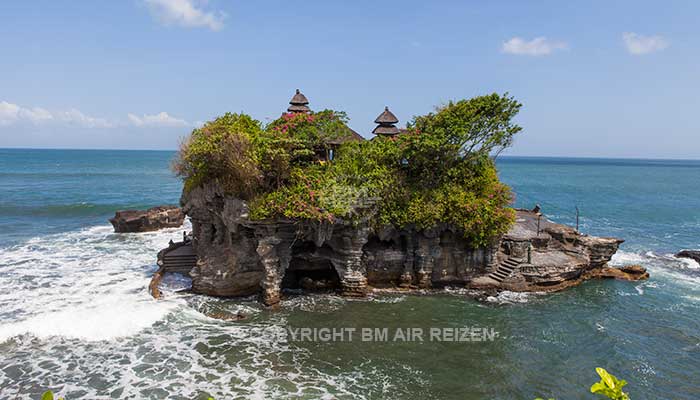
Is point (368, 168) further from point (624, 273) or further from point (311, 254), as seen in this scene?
point (624, 273)

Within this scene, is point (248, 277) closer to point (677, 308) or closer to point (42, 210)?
point (677, 308)

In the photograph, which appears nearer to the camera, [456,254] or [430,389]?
[430,389]

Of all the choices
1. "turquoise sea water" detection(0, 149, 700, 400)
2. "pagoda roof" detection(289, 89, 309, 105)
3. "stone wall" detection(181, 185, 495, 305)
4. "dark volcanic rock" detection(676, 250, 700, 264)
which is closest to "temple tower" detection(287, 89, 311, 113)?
"pagoda roof" detection(289, 89, 309, 105)

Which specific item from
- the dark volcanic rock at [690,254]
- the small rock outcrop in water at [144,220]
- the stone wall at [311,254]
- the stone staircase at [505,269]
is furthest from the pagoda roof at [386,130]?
the dark volcanic rock at [690,254]

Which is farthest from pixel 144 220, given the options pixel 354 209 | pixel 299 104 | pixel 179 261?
pixel 354 209

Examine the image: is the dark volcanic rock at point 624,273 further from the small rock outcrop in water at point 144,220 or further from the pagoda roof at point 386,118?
the small rock outcrop in water at point 144,220

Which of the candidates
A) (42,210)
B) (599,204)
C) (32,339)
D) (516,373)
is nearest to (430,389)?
(516,373)
